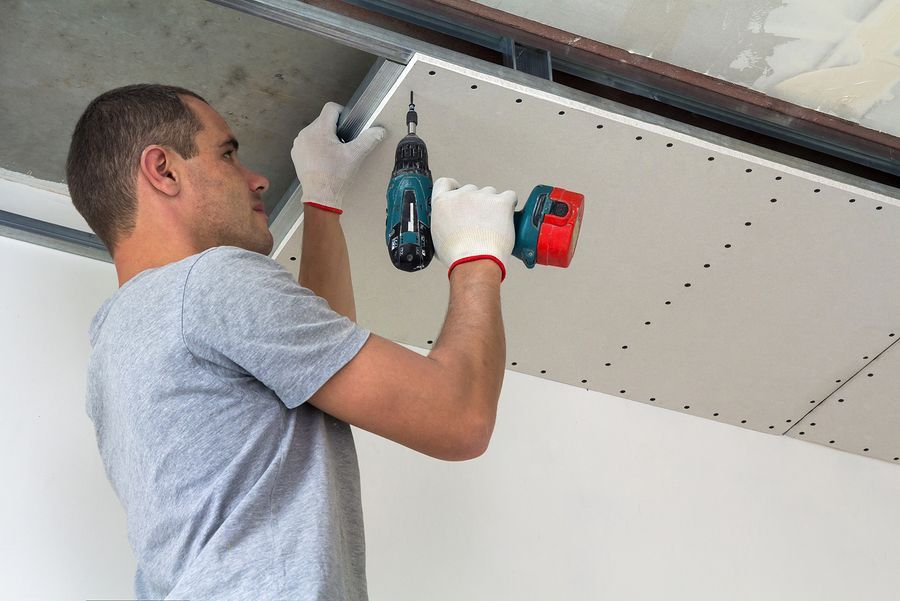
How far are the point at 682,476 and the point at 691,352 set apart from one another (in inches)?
13.7

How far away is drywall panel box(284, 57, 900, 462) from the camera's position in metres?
1.69

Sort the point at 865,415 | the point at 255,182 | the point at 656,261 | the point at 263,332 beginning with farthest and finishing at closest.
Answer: the point at 865,415 → the point at 656,261 → the point at 255,182 → the point at 263,332

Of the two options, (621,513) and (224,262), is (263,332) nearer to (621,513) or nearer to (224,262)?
(224,262)

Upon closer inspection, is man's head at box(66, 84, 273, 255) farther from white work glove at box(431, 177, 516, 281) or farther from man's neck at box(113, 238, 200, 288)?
white work glove at box(431, 177, 516, 281)

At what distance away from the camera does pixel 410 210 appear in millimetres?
1482

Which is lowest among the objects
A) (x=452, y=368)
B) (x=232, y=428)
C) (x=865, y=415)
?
(x=232, y=428)

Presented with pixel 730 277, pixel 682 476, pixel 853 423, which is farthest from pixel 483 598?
pixel 853 423

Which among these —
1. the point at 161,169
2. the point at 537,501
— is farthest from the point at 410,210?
the point at 537,501

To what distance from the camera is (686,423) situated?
2.47 meters

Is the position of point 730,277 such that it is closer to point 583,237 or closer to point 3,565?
point 583,237

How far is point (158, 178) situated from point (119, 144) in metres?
0.08

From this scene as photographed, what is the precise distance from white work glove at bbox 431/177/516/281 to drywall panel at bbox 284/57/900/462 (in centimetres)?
22

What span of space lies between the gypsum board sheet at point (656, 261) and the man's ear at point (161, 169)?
360 mm

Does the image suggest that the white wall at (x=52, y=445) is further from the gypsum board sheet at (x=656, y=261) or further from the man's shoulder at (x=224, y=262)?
the man's shoulder at (x=224, y=262)
